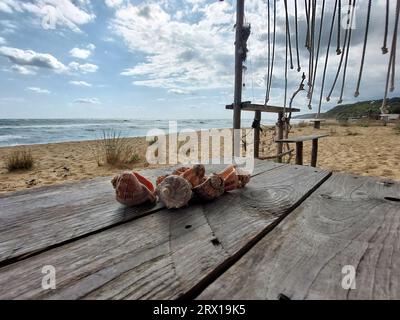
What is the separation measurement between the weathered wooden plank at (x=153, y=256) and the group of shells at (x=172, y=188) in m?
0.05

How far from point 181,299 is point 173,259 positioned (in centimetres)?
13

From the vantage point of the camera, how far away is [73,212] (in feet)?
3.03

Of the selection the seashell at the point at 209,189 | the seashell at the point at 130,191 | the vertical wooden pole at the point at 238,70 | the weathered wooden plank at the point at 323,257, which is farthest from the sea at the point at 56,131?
the weathered wooden plank at the point at 323,257

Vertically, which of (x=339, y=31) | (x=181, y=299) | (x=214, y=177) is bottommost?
(x=181, y=299)

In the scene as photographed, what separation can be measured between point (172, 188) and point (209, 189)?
0.16 meters

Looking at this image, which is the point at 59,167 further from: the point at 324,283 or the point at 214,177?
the point at 324,283

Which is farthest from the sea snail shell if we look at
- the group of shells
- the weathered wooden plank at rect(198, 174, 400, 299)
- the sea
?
the sea

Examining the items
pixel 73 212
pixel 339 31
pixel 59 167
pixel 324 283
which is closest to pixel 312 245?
pixel 324 283

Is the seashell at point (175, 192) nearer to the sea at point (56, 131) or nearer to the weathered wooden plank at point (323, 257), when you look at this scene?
the weathered wooden plank at point (323, 257)

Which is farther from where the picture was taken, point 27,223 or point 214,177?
point 214,177

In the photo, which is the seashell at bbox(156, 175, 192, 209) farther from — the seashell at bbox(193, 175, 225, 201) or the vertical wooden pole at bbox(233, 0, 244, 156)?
the vertical wooden pole at bbox(233, 0, 244, 156)

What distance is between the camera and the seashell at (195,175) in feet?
3.36

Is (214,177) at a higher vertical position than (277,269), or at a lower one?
higher

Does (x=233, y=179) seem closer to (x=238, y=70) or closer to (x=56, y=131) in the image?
(x=238, y=70)
